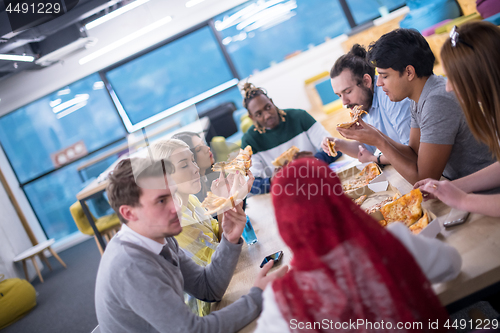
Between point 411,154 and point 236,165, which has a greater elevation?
point 236,165

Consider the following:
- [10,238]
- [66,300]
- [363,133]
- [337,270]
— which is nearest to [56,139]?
[10,238]

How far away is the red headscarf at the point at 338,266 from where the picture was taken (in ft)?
2.33

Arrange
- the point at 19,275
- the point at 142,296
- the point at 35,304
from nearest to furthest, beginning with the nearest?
the point at 142,296, the point at 35,304, the point at 19,275

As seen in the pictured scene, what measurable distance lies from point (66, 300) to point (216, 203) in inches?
154

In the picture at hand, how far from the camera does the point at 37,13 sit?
2410 millimetres

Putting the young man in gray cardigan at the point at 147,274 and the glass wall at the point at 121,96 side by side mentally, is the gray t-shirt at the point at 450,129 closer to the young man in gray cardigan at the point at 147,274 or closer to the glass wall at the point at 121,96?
the young man in gray cardigan at the point at 147,274

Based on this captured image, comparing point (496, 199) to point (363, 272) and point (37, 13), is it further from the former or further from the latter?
point (37, 13)

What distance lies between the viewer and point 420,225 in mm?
1142

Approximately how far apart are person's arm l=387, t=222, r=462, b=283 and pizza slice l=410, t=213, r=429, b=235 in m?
0.23

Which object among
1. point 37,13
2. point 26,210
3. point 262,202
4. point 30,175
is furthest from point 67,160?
point 262,202

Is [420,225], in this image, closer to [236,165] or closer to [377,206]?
[377,206]

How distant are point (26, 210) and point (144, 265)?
7.21 metres

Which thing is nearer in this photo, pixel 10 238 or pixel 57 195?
pixel 10 238

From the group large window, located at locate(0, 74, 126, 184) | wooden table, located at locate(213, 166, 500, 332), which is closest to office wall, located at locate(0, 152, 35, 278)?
large window, located at locate(0, 74, 126, 184)
